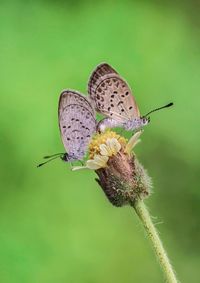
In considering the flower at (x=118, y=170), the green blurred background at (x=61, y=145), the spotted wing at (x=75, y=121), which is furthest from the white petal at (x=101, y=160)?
the green blurred background at (x=61, y=145)

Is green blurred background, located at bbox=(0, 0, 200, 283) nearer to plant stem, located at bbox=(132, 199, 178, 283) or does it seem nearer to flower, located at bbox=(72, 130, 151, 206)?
flower, located at bbox=(72, 130, 151, 206)

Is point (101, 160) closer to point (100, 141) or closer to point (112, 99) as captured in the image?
point (100, 141)

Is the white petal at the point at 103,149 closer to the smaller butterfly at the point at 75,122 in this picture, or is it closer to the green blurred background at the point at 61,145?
the smaller butterfly at the point at 75,122

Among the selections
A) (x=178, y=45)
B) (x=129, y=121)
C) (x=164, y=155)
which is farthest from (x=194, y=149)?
(x=129, y=121)

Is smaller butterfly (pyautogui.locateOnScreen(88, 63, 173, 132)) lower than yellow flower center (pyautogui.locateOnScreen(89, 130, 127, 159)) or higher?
higher

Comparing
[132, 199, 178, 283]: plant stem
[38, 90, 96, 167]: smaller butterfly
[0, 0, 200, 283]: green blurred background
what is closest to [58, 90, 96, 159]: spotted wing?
[38, 90, 96, 167]: smaller butterfly

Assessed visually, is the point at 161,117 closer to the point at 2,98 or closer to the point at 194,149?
the point at 194,149
